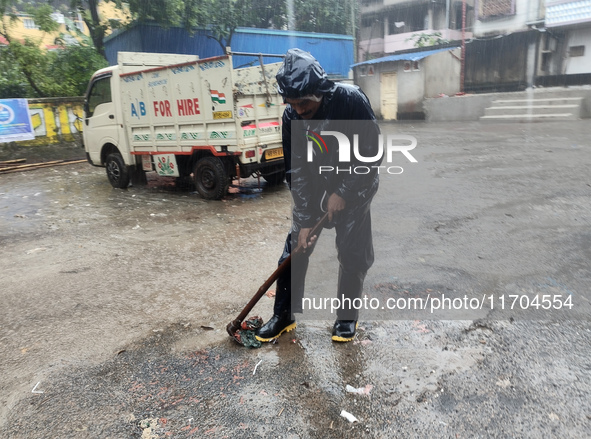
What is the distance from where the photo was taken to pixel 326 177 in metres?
2.95

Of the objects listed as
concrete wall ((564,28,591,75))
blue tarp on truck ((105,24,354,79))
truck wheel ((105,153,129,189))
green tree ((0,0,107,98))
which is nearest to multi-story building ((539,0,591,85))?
concrete wall ((564,28,591,75))

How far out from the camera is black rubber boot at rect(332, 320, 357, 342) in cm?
306

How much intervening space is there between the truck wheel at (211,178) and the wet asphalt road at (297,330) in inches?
22.9

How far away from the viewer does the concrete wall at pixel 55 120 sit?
1297 cm

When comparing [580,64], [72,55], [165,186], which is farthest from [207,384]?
[580,64]

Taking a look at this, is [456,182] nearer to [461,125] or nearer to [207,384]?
[207,384]

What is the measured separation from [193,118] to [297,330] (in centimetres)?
492

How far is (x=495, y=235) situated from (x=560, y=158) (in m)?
5.11

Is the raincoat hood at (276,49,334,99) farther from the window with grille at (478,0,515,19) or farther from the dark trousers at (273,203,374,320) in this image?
the window with grille at (478,0,515,19)

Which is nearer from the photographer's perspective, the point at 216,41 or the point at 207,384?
the point at 207,384

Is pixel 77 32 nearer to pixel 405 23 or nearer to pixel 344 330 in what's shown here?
pixel 344 330

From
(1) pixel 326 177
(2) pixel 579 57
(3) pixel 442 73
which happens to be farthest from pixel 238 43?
(1) pixel 326 177

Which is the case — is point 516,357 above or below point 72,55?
below

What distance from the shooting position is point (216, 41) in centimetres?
1805
